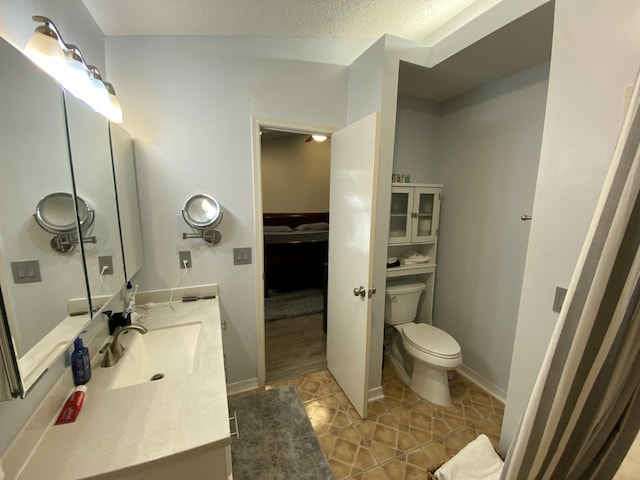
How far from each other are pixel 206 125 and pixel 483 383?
287 cm

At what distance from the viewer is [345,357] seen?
2006 mm

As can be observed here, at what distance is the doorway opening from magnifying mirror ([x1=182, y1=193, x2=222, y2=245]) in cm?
29

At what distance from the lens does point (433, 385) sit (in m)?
1.99

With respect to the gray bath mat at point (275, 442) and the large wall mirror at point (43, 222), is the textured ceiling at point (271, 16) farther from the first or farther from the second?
→ the gray bath mat at point (275, 442)

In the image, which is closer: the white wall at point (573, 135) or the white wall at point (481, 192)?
the white wall at point (573, 135)

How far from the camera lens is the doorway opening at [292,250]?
2346 mm

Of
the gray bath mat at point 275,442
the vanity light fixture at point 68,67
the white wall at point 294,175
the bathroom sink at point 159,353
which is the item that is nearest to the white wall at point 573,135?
the gray bath mat at point 275,442

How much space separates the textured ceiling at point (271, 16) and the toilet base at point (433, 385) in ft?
7.68

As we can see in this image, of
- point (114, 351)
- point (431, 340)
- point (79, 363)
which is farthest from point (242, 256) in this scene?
point (431, 340)

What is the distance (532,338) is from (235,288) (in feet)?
5.80

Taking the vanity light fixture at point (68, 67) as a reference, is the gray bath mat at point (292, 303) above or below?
below

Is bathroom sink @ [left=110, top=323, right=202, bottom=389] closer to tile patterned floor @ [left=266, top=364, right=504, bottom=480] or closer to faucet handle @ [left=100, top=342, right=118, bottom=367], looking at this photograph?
faucet handle @ [left=100, top=342, right=118, bottom=367]

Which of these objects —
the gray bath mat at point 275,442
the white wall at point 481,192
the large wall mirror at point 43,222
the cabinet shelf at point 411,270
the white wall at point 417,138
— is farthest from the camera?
the white wall at point 417,138

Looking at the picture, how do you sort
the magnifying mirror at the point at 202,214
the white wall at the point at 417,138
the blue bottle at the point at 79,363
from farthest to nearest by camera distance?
the white wall at the point at 417,138, the magnifying mirror at the point at 202,214, the blue bottle at the point at 79,363
